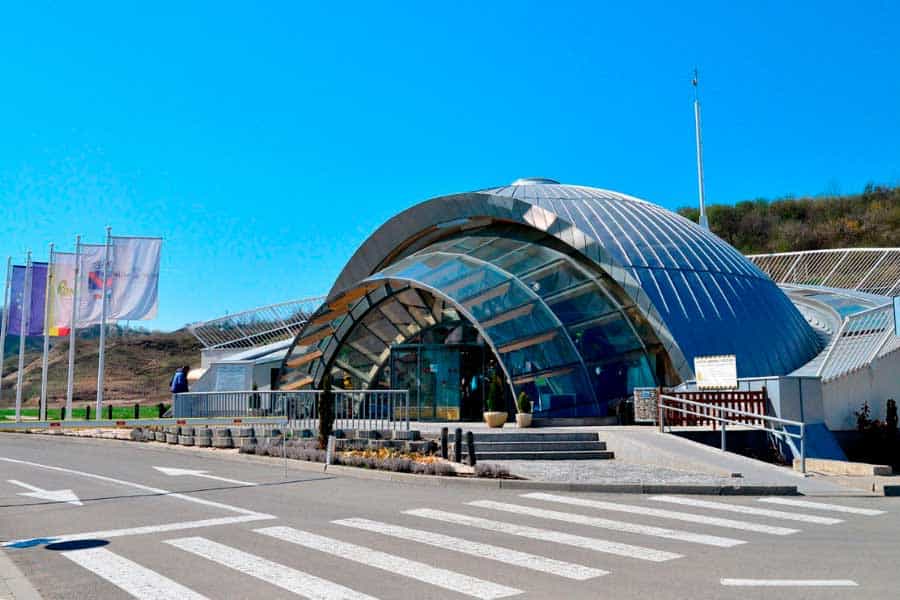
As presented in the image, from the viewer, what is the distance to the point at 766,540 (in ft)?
26.4

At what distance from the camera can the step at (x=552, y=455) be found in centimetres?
1625

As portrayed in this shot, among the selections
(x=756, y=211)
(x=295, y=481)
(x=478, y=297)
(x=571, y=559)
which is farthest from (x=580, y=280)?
(x=756, y=211)

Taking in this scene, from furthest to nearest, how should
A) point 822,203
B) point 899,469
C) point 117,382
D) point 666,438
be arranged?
point 822,203 < point 117,382 < point 899,469 < point 666,438

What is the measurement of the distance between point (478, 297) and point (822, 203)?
90.2m

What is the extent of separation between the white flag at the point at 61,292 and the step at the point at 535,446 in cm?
2347

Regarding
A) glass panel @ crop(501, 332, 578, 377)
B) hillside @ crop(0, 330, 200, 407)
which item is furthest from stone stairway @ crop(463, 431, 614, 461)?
hillside @ crop(0, 330, 200, 407)

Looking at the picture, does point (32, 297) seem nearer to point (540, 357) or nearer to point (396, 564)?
point (540, 357)

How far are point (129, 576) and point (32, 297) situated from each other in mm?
31437

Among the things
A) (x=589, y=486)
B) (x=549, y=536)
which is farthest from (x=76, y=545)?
(x=589, y=486)

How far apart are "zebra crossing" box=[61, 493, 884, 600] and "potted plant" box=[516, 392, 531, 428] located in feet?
29.7

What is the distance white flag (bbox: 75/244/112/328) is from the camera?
32031 mm

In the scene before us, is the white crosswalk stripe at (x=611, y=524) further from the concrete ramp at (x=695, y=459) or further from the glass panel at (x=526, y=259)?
the glass panel at (x=526, y=259)

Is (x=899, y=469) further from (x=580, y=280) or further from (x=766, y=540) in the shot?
(x=766, y=540)

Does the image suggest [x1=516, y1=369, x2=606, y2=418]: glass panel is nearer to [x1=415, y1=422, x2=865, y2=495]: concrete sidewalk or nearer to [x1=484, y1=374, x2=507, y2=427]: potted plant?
[x1=484, y1=374, x2=507, y2=427]: potted plant
